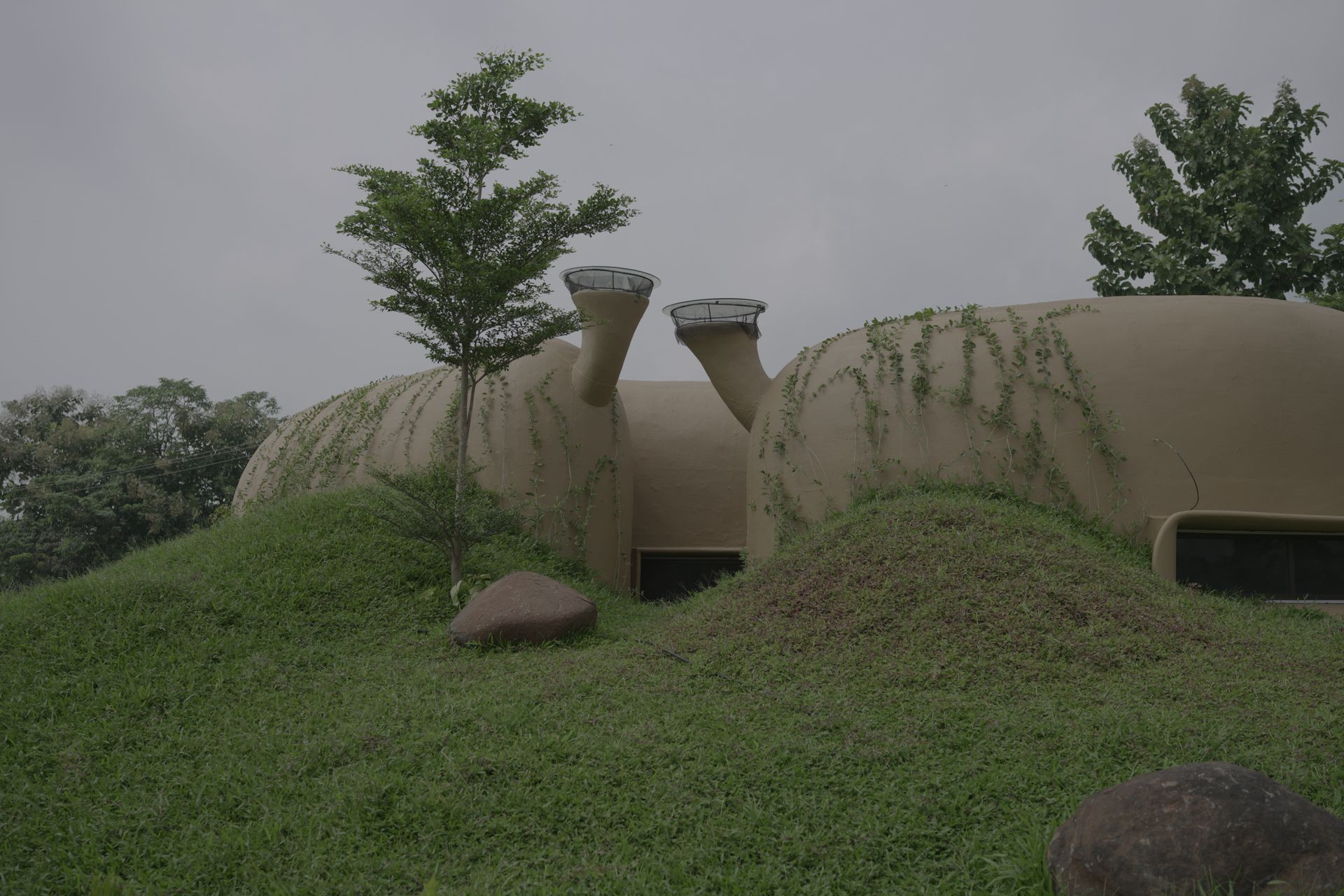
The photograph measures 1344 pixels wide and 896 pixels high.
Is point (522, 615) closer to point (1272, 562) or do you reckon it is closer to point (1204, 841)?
point (1204, 841)

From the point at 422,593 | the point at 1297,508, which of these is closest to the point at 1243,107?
the point at 1297,508

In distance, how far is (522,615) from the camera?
6590 millimetres

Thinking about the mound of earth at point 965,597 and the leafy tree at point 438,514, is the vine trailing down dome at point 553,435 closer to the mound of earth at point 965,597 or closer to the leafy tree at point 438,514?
the leafy tree at point 438,514

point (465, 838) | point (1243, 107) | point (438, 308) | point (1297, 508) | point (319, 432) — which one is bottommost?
point (465, 838)

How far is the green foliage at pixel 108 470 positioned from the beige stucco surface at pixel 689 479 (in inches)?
455

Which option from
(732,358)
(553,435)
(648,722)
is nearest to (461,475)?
(553,435)

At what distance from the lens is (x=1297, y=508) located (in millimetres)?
8305

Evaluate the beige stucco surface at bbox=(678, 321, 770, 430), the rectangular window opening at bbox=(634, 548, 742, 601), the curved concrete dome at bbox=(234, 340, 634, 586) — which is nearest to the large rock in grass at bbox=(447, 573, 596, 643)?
the curved concrete dome at bbox=(234, 340, 634, 586)

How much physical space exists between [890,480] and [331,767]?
643 cm

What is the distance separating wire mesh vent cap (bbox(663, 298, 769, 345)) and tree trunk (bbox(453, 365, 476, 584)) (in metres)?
2.69

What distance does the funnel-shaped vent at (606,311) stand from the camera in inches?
373

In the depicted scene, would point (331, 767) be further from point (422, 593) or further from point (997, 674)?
point (997, 674)

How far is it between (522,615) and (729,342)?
4.82m

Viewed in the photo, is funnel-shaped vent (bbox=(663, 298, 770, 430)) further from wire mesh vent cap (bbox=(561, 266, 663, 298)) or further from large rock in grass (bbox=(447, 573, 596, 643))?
large rock in grass (bbox=(447, 573, 596, 643))
